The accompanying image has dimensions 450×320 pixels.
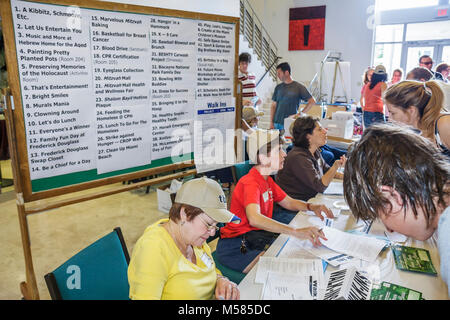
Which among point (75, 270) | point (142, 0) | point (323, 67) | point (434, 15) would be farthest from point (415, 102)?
point (434, 15)

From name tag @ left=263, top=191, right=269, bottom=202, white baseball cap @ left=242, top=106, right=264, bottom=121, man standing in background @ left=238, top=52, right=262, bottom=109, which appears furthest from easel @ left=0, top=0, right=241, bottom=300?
man standing in background @ left=238, top=52, right=262, bottom=109

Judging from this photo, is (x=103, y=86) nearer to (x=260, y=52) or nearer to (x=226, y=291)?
(x=226, y=291)

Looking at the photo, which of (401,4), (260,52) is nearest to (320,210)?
(260,52)

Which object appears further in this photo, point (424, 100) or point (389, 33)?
point (389, 33)

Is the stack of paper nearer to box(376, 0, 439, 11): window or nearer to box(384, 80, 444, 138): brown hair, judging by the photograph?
box(384, 80, 444, 138): brown hair

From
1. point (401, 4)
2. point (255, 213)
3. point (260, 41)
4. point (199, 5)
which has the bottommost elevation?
point (255, 213)

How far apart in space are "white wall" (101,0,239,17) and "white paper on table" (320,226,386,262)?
5.51 ft

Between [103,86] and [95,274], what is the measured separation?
948 millimetres

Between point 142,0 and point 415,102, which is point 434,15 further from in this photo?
point 142,0

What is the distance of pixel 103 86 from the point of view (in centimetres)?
177

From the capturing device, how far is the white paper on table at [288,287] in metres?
1.25

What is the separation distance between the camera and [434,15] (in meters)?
8.79

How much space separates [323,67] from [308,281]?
6196mm

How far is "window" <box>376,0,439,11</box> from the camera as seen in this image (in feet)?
29.1
